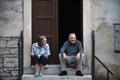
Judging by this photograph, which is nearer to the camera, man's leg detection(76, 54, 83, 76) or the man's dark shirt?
man's leg detection(76, 54, 83, 76)

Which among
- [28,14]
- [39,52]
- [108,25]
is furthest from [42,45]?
[108,25]

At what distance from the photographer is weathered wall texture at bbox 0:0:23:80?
1266cm

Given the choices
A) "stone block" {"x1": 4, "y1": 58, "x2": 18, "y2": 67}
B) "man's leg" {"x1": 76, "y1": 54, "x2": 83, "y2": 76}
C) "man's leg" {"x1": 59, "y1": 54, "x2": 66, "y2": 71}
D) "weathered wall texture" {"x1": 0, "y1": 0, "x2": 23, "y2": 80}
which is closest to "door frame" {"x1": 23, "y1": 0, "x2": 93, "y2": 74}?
"weathered wall texture" {"x1": 0, "y1": 0, "x2": 23, "y2": 80}

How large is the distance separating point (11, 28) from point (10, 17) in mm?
292

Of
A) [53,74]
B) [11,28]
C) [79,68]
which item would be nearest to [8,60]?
[11,28]

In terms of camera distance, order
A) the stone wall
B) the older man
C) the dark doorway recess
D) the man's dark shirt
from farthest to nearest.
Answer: the dark doorway recess → the stone wall → the man's dark shirt → the older man

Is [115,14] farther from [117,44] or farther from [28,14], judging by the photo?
[28,14]

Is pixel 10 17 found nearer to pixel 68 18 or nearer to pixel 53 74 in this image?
pixel 53 74

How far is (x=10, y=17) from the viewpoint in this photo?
1268 cm

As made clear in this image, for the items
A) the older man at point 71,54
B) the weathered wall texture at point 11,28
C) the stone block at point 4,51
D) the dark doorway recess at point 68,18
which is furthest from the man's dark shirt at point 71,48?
the dark doorway recess at point 68,18

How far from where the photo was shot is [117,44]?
12773 mm

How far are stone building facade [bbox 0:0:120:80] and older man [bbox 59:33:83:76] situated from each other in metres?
0.40

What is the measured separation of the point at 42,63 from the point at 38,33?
1.10 metres

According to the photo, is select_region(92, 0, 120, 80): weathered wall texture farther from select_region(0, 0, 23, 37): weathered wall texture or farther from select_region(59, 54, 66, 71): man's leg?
select_region(0, 0, 23, 37): weathered wall texture
